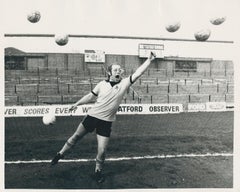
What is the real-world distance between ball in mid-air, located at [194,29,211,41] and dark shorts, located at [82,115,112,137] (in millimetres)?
1989

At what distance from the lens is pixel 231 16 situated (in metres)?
4.72

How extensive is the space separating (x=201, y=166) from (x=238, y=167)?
2.41 feet

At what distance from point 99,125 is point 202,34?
215 centimetres

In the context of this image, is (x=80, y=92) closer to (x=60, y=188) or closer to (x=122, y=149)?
(x=122, y=149)

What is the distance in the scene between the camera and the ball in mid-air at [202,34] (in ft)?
14.3

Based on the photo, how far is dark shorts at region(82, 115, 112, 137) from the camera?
3.65 metres

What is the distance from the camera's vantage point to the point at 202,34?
436 cm

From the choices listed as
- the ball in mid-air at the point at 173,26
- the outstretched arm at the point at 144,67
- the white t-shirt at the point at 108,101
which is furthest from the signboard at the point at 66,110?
the outstretched arm at the point at 144,67

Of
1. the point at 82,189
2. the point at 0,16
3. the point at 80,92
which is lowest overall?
the point at 82,189

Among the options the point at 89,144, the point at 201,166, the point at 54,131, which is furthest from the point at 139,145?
the point at 54,131

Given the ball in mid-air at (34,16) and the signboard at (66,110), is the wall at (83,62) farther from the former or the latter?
the ball in mid-air at (34,16)

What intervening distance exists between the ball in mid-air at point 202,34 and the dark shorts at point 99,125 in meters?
1.99

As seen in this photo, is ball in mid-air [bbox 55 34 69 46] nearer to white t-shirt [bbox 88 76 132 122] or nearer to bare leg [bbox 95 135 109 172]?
white t-shirt [bbox 88 76 132 122]

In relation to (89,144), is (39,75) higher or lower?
higher
